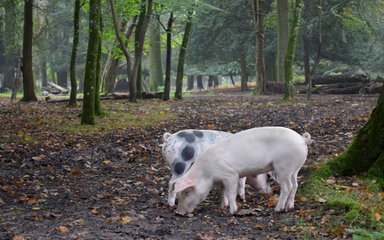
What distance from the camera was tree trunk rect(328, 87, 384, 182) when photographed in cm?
704

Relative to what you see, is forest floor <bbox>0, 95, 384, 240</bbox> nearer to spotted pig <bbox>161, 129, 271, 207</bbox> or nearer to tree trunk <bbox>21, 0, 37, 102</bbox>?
spotted pig <bbox>161, 129, 271, 207</bbox>

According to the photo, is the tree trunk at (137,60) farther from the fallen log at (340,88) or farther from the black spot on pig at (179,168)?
the black spot on pig at (179,168)

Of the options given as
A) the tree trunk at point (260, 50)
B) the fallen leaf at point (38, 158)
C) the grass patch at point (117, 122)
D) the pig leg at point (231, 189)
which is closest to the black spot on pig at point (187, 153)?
the pig leg at point (231, 189)

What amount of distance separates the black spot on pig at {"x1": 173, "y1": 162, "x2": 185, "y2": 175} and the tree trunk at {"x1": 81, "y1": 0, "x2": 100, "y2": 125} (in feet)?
23.2

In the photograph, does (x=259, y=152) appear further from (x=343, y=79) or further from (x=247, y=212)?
(x=343, y=79)

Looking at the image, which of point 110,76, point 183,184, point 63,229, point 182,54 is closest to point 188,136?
point 183,184

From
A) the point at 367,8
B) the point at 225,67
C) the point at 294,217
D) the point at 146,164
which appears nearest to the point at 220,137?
the point at 294,217

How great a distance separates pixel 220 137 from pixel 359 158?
1.81 metres

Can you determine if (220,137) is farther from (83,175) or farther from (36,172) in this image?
(36,172)

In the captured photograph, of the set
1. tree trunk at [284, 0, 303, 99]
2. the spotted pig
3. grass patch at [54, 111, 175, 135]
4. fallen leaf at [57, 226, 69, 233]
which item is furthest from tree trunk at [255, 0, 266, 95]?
fallen leaf at [57, 226, 69, 233]

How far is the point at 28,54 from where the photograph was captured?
72.8 ft

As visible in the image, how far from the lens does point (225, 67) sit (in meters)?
38.6

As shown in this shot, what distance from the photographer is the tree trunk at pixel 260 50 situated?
24778mm

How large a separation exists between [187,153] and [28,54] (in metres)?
16.7
